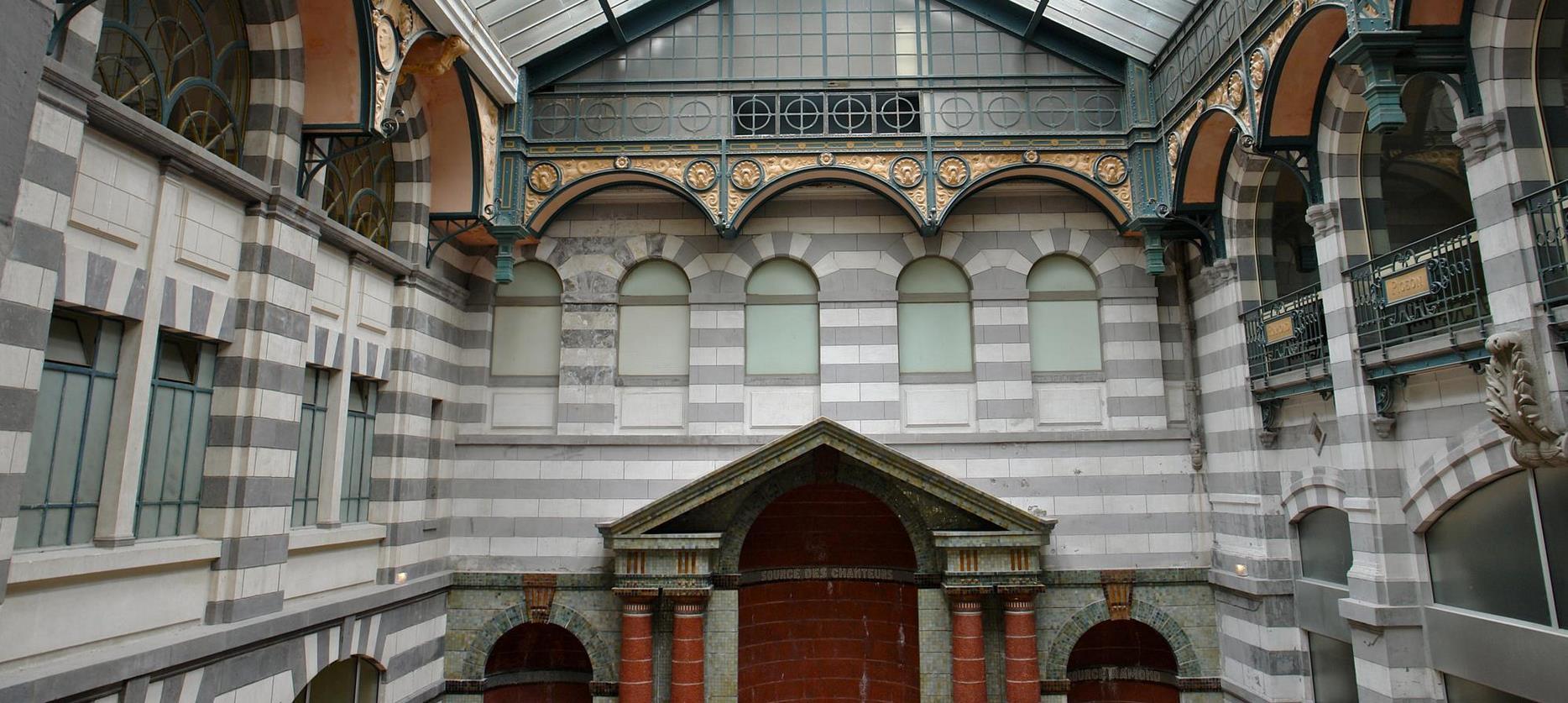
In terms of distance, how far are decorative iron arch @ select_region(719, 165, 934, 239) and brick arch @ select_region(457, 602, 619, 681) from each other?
22.0 feet

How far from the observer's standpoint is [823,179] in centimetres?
1444

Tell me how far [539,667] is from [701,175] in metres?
8.62

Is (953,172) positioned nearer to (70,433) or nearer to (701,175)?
(701,175)

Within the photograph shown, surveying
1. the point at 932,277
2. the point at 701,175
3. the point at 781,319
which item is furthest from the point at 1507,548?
the point at 701,175

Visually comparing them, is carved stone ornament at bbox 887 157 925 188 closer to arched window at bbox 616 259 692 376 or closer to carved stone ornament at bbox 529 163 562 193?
arched window at bbox 616 259 692 376

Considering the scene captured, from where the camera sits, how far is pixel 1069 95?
14781 mm

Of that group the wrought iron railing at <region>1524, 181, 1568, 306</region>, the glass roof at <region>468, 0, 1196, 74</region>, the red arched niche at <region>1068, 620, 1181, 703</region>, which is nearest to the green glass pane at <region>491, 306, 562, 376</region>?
the glass roof at <region>468, 0, 1196, 74</region>

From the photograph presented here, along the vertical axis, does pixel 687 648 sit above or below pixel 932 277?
below

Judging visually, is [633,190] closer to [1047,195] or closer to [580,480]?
[580,480]

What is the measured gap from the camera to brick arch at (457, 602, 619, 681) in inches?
533

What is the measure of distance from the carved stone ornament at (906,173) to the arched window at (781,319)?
87.4 inches

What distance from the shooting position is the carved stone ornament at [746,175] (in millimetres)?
14156

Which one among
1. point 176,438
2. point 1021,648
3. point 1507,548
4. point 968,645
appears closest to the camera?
point 1507,548

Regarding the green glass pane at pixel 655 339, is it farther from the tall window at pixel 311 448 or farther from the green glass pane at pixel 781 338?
the tall window at pixel 311 448
